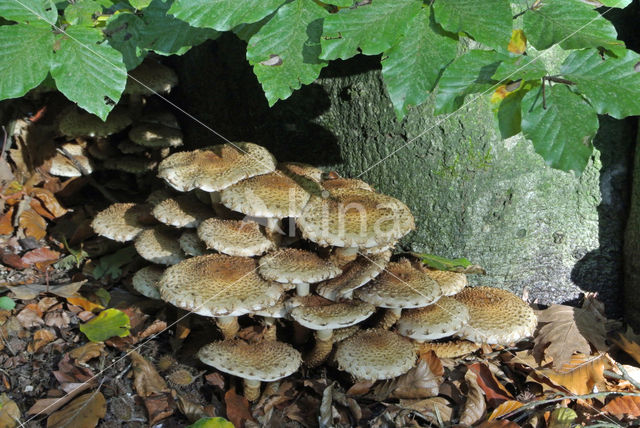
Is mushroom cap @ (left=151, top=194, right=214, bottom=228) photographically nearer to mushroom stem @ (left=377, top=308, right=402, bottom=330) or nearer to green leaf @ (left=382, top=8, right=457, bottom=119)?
mushroom stem @ (left=377, top=308, right=402, bottom=330)

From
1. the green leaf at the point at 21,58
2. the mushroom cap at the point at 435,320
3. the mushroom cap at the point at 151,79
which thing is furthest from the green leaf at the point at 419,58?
the mushroom cap at the point at 151,79

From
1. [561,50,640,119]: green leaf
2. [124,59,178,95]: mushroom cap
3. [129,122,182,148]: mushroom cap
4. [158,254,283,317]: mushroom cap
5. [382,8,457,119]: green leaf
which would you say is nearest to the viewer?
[561,50,640,119]: green leaf

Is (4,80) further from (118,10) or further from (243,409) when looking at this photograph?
(243,409)

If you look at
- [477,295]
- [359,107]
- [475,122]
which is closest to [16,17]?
[359,107]

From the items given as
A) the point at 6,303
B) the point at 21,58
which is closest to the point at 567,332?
the point at 21,58

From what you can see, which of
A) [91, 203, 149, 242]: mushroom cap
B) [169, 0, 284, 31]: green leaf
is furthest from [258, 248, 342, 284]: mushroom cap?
[169, 0, 284, 31]: green leaf

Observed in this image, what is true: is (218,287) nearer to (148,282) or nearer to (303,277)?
(303,277)
